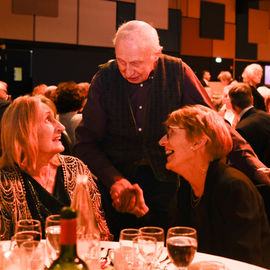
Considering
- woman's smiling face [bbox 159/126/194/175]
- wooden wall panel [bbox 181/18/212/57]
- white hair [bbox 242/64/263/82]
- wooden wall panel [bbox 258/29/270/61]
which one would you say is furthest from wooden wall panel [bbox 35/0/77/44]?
woman's smiling face [bbox 159/126/194/175]

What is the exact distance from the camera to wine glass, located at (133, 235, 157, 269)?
1277 mm

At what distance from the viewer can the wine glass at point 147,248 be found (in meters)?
1.28

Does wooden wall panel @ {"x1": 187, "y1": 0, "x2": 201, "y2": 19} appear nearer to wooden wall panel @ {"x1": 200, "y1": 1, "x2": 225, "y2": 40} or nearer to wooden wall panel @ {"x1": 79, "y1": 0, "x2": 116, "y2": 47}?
wooden wall panel @ {"x1": 200, "y1": 1, "x2": 225, "y2": 40}

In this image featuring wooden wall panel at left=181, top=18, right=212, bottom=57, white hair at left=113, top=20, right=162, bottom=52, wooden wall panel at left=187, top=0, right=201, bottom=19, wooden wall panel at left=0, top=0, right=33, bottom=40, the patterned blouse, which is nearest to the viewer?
the patterned blouse

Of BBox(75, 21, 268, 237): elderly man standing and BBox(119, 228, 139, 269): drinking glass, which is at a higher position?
BBox(75, 21, 268, 237): elderly man standing

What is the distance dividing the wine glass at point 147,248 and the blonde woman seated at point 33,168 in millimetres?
968

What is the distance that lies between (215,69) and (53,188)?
338 inches

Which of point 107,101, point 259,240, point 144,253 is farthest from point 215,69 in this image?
point 144,253

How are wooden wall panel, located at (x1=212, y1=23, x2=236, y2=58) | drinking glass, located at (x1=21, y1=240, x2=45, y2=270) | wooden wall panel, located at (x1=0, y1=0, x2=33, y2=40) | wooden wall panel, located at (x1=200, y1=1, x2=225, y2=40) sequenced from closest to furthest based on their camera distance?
drinking glass, located at (x1=21, y1=240, x2=45, y2=270), wooden wall panel, located at (x1=0, y1=0, x2=33, y2=40), wooden wall panel, located at (x1=200, y1=1, x2=225, y2=40), wooden wall panel, located at (x1=212, y1=23, x2=236, y2=58)

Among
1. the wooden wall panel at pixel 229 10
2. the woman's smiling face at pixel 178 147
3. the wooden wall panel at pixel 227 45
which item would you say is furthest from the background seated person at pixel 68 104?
the wooden wall panel at pixel 229 10

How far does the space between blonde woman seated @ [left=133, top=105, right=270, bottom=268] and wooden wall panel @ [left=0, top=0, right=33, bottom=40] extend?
248 inches

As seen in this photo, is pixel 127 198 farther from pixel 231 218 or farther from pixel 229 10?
pixel 229 10

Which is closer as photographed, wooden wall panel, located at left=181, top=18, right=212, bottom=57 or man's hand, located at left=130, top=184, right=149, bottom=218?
man's hand, located at left=130, top=184, right=149, bottom=218

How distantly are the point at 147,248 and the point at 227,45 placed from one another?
32.9 ft
